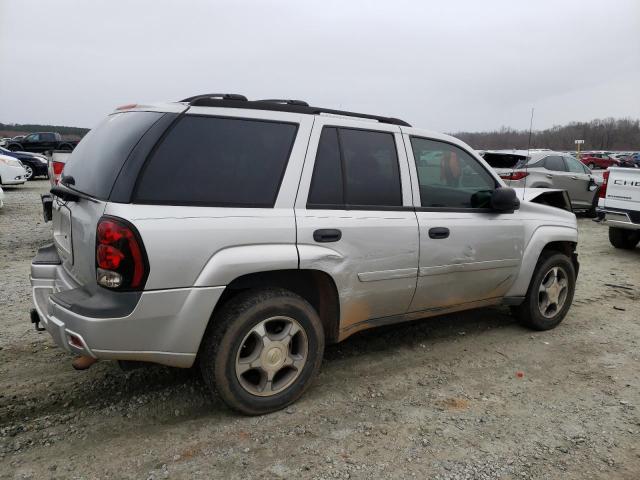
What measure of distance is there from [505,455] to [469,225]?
1.65 metres

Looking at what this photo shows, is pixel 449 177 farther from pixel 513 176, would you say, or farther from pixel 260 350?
pixel 513 176

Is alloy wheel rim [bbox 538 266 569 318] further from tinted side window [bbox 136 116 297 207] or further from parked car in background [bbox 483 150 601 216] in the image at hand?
parked car in background [bbox 483 150 601 216]

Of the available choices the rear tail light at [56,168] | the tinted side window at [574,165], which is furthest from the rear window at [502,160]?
the rear tail light at [56,168]

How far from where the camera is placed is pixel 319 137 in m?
3.10

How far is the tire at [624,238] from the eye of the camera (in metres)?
8.62

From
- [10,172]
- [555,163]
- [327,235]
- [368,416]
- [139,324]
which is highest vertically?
[555,163]

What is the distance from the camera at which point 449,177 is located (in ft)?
12.4

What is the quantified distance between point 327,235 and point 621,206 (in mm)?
7153

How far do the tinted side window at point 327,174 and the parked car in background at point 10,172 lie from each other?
15.0 meters

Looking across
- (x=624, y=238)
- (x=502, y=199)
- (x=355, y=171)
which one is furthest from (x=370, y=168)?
(x=624, y=238)

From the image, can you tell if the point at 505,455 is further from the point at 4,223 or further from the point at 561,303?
the point at 4,223

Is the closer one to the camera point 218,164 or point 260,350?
point 218,164

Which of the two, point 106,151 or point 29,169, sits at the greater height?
point 106,151

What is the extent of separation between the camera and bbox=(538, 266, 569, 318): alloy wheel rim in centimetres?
448
